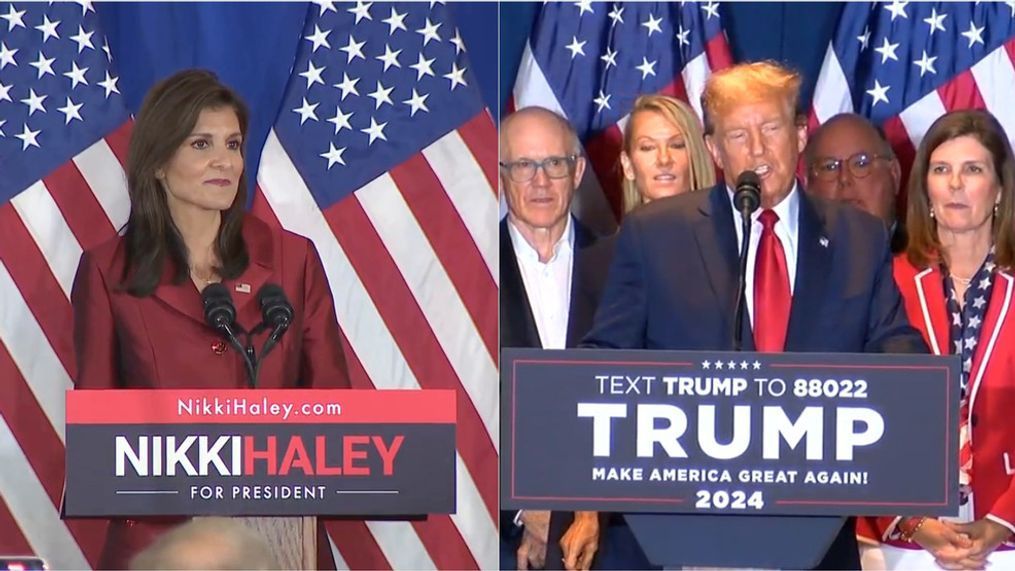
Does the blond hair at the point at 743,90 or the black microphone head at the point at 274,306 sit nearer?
the black microphone head at the point at 274,306

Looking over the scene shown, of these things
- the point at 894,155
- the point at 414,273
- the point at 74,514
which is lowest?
the point at 74,514

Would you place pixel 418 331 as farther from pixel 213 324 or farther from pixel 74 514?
pixel 74 514

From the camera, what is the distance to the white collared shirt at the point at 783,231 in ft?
14.0

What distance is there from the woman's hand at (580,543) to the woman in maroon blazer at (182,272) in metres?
0.78

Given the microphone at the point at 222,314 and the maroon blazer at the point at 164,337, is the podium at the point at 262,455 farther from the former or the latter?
the microphone at the point at 222,314

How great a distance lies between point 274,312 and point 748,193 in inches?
52.3

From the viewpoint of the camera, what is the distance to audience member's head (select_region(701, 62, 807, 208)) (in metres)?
4.27

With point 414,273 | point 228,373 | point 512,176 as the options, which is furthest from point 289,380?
point 512,176

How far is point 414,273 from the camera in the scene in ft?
14.2

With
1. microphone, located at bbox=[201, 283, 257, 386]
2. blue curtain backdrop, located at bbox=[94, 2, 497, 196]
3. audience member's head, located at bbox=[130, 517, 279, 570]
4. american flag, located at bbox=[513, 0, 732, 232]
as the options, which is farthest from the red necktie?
audience member's head, located at bbox=[130, 517, 279, 570]

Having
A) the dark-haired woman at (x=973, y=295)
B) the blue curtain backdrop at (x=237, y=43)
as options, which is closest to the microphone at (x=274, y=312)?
the blue curtain backdrop at (x=237, y=43)

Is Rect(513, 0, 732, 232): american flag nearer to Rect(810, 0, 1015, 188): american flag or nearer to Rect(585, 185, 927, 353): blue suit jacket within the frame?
Rect(585, 185, 927, 353): blue suit jacket

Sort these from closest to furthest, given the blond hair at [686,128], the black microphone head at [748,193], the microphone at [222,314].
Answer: the black microphone head at [748,193] → the microphone at [222,314] → the blond hair at [686,128]

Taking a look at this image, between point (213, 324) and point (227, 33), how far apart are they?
2.78 feet
